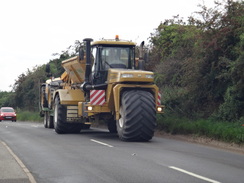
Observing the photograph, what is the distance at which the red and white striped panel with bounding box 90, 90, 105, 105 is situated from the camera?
17453 millimetres

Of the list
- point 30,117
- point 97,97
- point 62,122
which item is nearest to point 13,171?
point 97,97

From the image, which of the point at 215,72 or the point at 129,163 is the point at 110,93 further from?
the point at 129,163

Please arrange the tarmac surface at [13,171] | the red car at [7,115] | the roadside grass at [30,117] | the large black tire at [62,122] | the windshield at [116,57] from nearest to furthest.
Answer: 1. the tarmac surface at [13,171]
2. the windshield at [116,57]
3. the large black tire at [62,122]
4. the roadside grass at [30,117]
5. the red car at [7,115]

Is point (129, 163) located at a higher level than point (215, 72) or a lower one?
lower

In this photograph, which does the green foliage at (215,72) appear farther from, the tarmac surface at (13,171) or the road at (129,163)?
the tarmac surface at (13,171)

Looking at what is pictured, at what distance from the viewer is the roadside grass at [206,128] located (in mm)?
15328

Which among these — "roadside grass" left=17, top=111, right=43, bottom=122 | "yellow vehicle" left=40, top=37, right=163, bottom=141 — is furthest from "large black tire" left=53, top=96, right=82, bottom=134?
"roadside grass" left=17, top=111, right=43, bottom=122

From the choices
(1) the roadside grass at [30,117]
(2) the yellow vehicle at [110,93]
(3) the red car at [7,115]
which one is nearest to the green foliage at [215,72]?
(2) the yellow vehicle at [110,93]

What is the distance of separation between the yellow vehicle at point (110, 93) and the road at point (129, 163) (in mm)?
1163

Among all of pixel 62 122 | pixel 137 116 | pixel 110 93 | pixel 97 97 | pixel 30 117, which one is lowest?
pixel 30 117

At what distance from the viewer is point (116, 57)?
18.3 m

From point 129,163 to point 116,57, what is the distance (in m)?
8.20

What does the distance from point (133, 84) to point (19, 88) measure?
5015 cm

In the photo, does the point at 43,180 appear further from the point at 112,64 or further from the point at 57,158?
the point at 112,64
